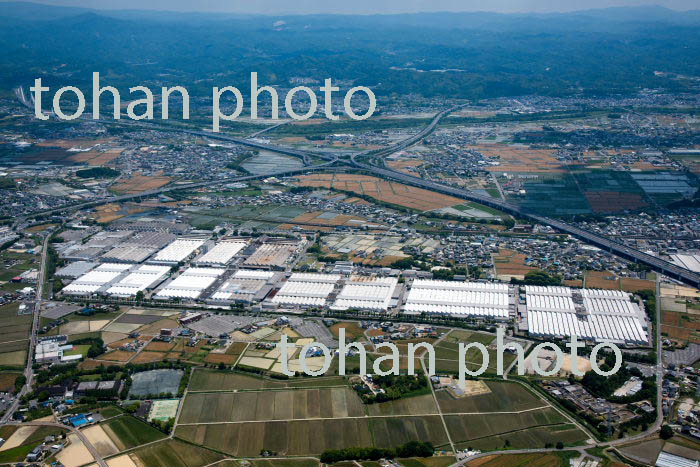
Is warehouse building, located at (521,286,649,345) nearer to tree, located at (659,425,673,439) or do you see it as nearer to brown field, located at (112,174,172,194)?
tree, located at (659,425,673,439)

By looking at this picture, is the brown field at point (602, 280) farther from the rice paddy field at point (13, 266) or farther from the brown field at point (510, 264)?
the rice paddy field at point (13, 266)

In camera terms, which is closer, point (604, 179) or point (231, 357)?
point (231, 357)

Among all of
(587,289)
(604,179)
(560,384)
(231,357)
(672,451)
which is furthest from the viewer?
(604,179)

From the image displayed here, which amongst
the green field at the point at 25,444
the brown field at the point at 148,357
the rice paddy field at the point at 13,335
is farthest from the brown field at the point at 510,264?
the rice paddy field at the point at 13,335

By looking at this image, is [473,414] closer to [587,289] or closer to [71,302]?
[587,289]

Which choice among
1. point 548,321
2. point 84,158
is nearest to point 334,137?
point 84,158

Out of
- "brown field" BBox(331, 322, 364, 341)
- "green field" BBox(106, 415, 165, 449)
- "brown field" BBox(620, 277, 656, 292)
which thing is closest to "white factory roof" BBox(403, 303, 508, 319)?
"brown field" BBox(331, 322, 364, 341)
